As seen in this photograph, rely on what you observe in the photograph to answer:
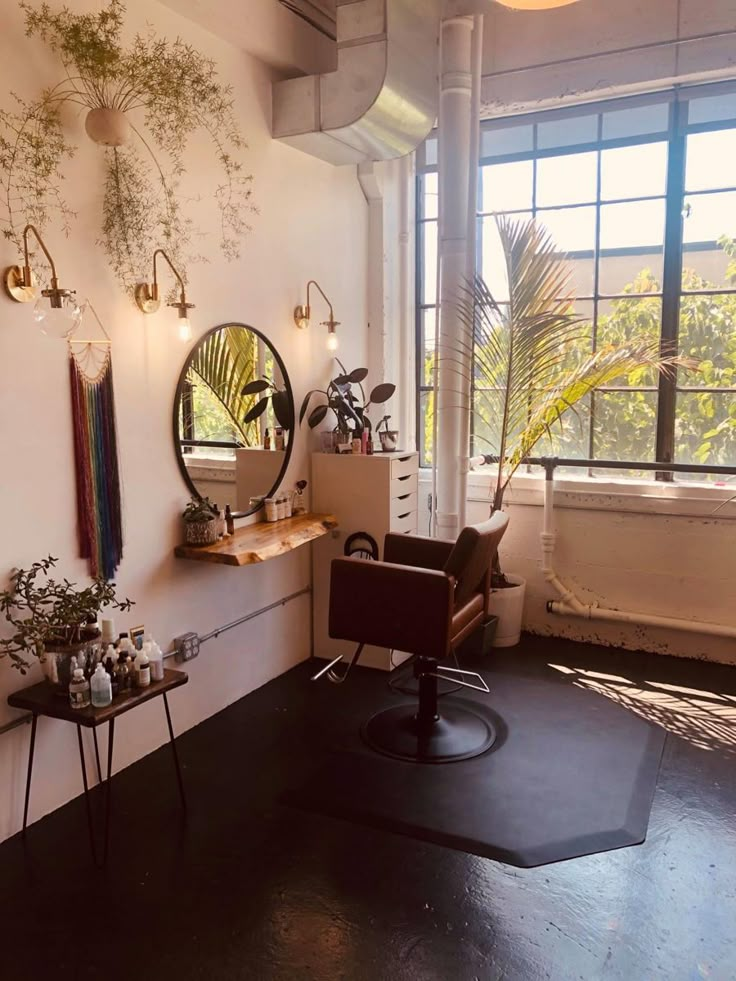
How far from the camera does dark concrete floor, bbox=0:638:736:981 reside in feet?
6.12

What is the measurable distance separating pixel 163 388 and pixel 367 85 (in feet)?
5.06

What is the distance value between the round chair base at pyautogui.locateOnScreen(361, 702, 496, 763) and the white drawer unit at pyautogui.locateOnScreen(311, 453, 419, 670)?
1.77ft

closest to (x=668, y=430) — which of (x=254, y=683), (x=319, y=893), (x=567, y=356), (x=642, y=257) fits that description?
(x=567, y=356)

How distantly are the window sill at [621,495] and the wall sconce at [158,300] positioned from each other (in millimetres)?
2027

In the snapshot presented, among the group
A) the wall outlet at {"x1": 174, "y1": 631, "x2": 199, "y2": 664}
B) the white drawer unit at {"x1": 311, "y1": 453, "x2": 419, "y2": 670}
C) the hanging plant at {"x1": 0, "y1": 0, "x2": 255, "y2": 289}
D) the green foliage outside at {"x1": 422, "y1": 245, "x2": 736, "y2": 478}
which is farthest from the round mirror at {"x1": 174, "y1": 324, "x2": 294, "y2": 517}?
the green foliage outside at {"x1": 422, "y1": 245, "x2": 736, "y2": 478}

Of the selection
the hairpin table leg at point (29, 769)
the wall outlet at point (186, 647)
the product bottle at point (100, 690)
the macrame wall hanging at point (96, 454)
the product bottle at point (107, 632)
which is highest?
the macrame wall hanging at point (96, 454)

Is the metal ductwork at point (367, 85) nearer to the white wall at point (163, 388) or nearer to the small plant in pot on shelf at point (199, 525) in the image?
the white wall at point (163, 388)

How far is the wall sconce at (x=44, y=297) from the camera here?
6.96ft

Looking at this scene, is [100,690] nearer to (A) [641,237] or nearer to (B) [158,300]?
(B) [158,300]

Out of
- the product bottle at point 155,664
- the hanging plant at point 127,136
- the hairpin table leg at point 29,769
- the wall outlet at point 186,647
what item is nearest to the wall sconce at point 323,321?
the hanging plant at point 127,136

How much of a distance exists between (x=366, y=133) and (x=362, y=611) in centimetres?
208

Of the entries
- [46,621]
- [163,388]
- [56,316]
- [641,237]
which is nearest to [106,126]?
[56,316]

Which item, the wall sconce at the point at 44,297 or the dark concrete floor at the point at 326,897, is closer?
the dark concrete floor at the point at 326,897

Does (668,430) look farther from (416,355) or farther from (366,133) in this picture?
(366,133)
